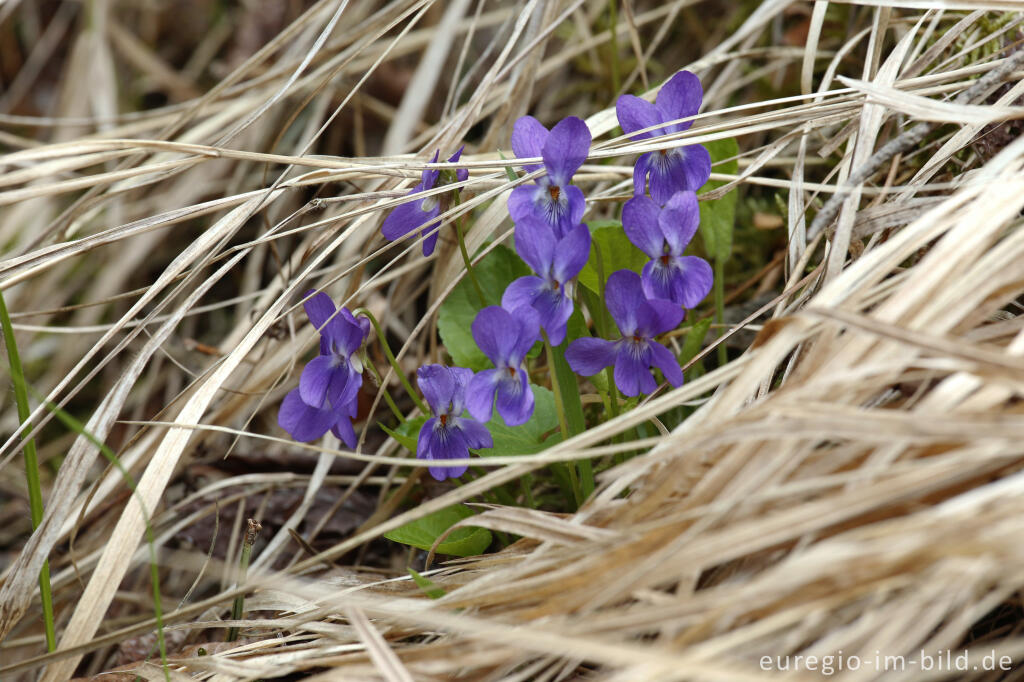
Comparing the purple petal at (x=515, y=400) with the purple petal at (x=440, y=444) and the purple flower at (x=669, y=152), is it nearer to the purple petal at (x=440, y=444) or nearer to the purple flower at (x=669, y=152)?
the purple petal at (x=440, y=444)

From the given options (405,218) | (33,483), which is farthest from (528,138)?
(33,483)

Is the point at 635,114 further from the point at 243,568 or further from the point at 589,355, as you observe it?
the point at 243,568

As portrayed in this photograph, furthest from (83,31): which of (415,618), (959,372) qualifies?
(959,372)

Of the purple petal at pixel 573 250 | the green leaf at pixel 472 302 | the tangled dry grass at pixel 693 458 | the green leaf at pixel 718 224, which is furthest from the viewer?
the green leaf at pixel 718 224

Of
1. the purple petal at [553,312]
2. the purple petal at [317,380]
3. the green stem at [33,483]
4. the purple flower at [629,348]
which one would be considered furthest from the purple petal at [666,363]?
the green stem at [33,483]

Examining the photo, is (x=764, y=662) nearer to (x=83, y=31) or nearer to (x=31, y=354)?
(x=31, y=354)

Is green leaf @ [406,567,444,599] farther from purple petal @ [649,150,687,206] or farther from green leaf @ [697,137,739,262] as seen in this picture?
green leaf @ [697,137,739,262]
